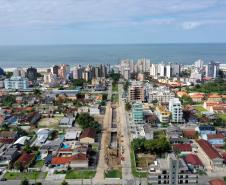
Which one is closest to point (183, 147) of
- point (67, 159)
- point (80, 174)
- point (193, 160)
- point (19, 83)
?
point (193, 160)

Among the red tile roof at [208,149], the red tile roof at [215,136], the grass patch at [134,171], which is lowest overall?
the grass patch at [134,171]

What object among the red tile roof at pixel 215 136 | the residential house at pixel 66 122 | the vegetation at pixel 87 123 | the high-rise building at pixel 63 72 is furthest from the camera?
the high-rise building at pixel 63 72

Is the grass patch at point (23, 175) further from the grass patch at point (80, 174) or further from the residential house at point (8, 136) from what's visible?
the residential house at point (8, 136)

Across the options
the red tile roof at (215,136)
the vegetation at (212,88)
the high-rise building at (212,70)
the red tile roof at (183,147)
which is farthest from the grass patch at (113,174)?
the high-rise building at (212,70)

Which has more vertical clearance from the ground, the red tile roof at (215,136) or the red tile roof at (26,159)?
the red tile roof at (215,136)

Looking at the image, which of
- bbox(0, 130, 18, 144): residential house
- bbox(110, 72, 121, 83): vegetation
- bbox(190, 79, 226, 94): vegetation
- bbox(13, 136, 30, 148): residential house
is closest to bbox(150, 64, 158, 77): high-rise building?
bbox(110, 72, 121, 83): vegetation

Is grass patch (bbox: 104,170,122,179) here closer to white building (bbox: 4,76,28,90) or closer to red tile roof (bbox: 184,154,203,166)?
red tile roof (bbox: 184,154,203,166)
